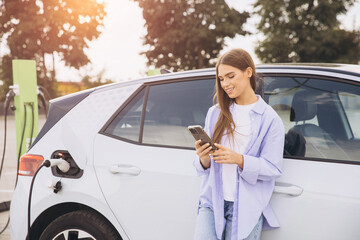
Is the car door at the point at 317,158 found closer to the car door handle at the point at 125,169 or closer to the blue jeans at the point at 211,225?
the blue jeans at the point at 211,225

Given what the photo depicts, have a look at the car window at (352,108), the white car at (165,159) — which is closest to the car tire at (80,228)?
the white car at (165,159)

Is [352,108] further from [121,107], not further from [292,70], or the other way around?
[121,107]

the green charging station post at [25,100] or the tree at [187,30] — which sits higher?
the tree at [187,30]

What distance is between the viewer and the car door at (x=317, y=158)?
211 cm

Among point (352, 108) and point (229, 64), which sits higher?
point (229, 64)

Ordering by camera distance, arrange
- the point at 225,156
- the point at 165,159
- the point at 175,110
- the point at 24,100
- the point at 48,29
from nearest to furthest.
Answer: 1. the point at 225,156
2. the point at 165,159
3. the point at 175,110
4. the point at 24,100
5. the point at 48,29

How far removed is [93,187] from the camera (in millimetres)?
2717

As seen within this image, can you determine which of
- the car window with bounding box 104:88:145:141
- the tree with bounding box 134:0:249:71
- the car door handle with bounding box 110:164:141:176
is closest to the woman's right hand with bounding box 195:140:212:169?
the car door handle with bounding box 110:164:141:176

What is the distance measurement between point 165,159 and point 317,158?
835mm

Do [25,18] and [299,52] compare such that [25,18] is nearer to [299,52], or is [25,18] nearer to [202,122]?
[299,52]

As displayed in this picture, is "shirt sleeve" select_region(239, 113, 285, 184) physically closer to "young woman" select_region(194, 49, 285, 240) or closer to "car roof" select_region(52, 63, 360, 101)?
"young woman" select_region(194, 49, 285, 240)

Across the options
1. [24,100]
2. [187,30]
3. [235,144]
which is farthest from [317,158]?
[187,30]

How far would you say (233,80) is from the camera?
7.07 ft

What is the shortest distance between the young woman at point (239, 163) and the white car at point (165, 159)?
0.58 feet
